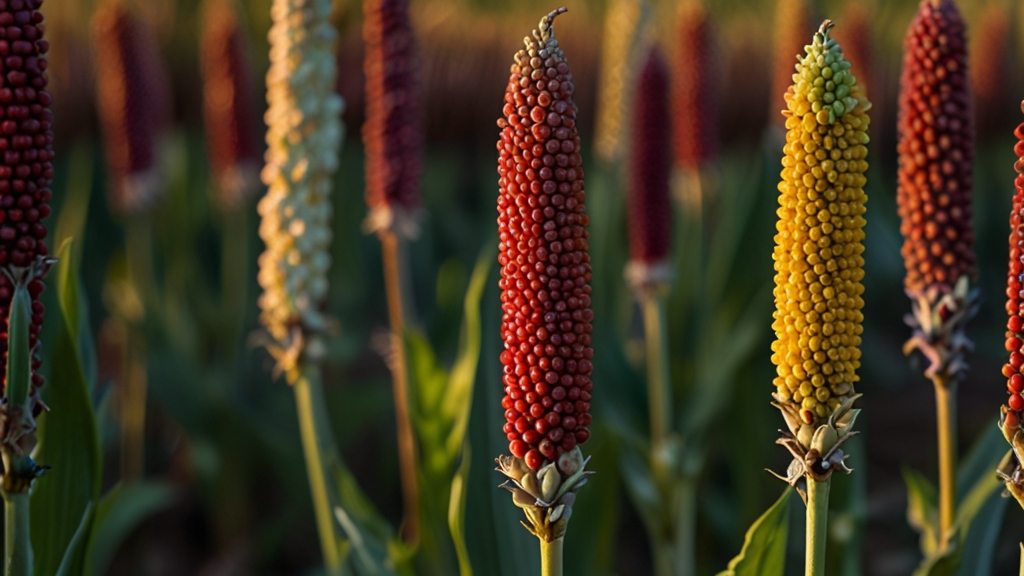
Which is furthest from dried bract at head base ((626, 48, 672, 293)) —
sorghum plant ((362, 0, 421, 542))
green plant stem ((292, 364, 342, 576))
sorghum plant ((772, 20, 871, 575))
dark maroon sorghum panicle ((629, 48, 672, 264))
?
sorghum plant ((772, 20, 871, 575))

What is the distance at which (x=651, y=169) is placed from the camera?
318 cm

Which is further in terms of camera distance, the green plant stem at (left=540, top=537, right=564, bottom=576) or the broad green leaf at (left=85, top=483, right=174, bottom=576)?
the broad green leaf at (left=85, top=483, right=174, bottom=576)

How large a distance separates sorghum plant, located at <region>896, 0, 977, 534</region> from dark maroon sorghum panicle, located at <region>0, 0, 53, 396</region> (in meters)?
1.65

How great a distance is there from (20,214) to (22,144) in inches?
4.5

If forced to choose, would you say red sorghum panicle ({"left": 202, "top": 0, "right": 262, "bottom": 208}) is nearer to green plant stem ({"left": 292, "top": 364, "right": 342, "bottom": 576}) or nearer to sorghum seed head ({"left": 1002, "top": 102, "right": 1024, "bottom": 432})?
green plant stem ({"left": 292, "top": 364, "right": 342, "bottom": 576})

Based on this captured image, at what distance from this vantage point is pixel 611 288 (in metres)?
4.29

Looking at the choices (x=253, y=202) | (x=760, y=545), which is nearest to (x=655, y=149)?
(x=760, y=545)

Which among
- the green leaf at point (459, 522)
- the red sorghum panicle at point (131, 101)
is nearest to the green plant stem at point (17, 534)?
the green leaf at point (459, 522)

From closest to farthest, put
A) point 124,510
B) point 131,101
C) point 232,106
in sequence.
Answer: point 124,510 < point 131,101 < point 232,106

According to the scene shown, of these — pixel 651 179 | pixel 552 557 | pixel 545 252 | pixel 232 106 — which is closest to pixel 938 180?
pixel 545 252

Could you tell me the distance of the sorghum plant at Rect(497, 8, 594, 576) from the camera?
1437 mm

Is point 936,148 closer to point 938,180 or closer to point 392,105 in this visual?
point 938,180

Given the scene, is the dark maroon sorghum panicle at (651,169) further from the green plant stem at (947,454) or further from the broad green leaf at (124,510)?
the broad green leaf at (124,510)

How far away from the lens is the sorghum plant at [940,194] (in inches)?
76.5
